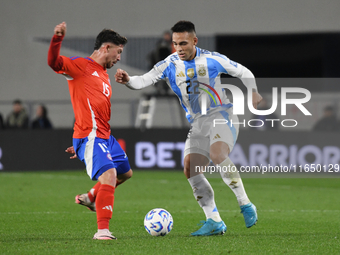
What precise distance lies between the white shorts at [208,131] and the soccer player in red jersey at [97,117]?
29.8 inches

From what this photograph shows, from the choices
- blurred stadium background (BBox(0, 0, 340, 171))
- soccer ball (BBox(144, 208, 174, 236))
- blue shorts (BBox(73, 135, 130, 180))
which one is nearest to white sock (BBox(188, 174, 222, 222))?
soccer ball (BBox(144, 208, 174, 236))

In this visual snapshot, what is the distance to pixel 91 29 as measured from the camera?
64.8 ft

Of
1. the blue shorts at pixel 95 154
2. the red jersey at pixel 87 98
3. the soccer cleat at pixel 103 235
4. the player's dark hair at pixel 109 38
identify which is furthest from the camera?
the player's dark hair at pixel 109 38

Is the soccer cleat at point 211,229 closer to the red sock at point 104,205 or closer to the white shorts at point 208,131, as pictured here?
the white shorts at point 208,131

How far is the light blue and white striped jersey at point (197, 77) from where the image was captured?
5758 mm

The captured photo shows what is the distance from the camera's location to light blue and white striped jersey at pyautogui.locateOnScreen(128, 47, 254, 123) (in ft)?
18.9

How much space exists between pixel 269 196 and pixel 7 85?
42.2 feet

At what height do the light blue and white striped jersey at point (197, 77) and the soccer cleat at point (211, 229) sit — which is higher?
the light blue and white striped jersey at point (197, 77)

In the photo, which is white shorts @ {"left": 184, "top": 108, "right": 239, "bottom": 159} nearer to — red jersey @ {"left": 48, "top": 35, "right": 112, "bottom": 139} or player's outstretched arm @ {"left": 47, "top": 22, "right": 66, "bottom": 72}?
red jersey @ {"left": 48, "top": 35, "right": 112, "bottom": 139}

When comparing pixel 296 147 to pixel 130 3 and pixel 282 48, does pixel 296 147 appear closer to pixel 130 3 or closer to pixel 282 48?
pixel 282 48

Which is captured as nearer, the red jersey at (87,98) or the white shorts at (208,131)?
the red jersey at (87,98)

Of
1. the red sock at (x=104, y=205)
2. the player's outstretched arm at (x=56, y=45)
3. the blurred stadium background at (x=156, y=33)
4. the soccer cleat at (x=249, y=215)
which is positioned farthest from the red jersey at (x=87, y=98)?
the blurred stadium background at (x=156, y=33)

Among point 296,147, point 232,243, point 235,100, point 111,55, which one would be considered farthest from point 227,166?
point 235,100

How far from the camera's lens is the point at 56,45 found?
16.0 feet
